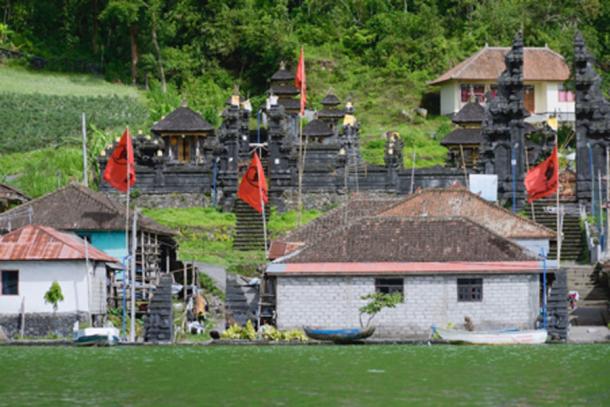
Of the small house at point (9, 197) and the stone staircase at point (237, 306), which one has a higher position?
the small house at point (9, 197)

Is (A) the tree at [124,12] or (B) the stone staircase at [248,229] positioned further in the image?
(A) the tree at [124,12]

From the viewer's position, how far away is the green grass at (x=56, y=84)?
116 m

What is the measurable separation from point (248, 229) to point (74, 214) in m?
10.4

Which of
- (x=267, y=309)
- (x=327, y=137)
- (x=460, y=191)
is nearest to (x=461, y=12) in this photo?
(x=327, y=137)

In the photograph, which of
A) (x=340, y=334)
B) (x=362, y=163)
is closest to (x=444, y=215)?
(x=340, y=334)

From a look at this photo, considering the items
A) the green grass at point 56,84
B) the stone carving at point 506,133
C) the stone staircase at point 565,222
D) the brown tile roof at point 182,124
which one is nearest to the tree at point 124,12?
the green grass at point 56,84

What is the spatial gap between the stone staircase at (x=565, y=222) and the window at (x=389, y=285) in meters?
9.02

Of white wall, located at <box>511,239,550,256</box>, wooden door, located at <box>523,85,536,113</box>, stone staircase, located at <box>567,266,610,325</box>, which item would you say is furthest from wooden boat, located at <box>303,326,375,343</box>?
wooden door, located at <box>523,85,536,113</box>

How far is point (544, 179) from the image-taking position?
74750mm

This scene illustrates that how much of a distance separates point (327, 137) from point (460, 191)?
2731 cm

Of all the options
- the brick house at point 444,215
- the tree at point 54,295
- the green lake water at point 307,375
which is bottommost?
the green lake water at point 307,375

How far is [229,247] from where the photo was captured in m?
77.9

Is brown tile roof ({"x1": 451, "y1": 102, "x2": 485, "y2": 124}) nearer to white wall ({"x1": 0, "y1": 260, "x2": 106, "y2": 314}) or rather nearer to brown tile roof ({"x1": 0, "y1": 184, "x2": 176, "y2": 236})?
brown tile roof ({"x1": 0, "y1": 184, "x2": 176, "y2": 236})

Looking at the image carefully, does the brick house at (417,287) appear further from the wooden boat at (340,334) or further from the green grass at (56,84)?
the green grass at (56,84)
